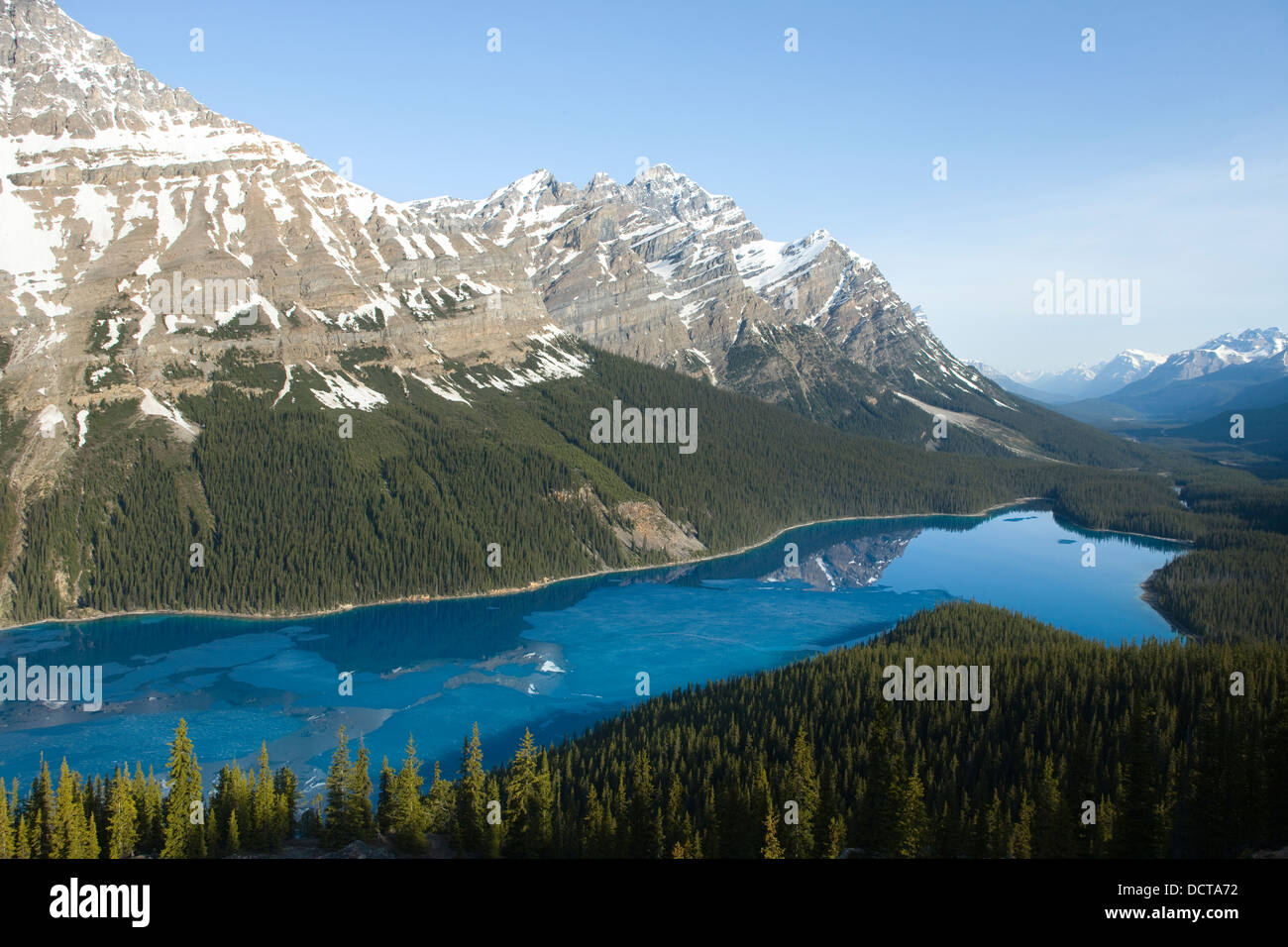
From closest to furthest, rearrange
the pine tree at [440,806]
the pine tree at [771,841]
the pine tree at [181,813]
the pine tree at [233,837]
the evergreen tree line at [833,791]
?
1. the pine tree at [771,841]
2. the evergreen tree line at [833,791]
3. the pine tree at [181,813]
4. the pine tree at [233,837]
5. the pine tree at [440,806]

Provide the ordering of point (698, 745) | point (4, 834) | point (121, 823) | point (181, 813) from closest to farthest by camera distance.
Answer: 1. point (4, 834)
2. point (121, 823)
3. point (181, 813)
4. point (698, 745)

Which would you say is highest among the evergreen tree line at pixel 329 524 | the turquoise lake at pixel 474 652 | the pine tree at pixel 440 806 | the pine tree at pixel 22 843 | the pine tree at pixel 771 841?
the evergreen tree line at pixel 329 524

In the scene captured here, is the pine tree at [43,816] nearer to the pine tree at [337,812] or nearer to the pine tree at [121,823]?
the pine tree at [121,823]

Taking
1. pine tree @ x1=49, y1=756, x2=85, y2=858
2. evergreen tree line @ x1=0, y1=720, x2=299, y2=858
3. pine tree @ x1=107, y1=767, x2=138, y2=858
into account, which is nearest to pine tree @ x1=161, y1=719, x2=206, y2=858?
evergreen tree line @ x1=0, y1=720, x2=299, y2=858

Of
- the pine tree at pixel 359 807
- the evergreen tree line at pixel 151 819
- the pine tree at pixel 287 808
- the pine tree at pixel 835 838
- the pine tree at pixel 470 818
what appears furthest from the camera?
the pine tree at pixel 287 808

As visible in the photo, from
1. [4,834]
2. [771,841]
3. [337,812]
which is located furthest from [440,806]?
[4,834]

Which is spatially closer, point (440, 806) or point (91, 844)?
point (91, 844)

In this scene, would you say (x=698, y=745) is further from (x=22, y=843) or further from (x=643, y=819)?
(x=22, y=843)

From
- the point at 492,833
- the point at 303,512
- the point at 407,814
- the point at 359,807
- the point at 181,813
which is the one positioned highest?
the point at 303,512

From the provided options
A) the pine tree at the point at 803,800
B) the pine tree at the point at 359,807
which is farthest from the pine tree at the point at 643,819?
the pine tree at the point at 359,807
